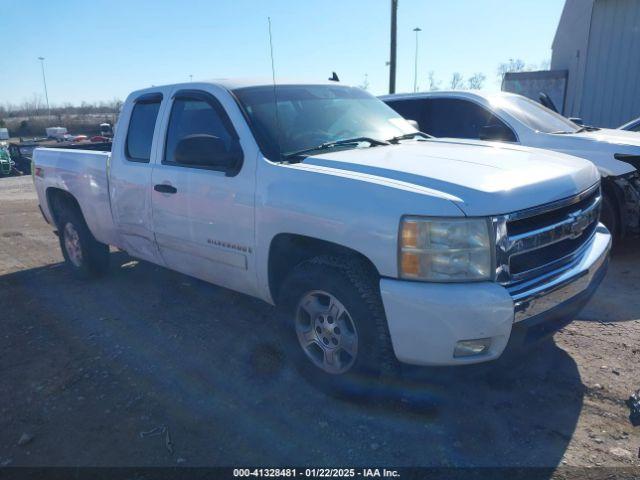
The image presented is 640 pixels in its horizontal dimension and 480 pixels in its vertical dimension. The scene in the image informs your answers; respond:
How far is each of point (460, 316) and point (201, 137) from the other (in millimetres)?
1992

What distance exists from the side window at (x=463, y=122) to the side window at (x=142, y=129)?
364cm

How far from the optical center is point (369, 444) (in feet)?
8.81

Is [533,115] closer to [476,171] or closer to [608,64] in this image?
[476,171]

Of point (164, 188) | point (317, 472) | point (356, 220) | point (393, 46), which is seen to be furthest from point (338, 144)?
point (393, 46)

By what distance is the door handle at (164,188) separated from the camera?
3818 mm

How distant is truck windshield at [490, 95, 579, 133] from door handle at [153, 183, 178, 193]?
4.12m

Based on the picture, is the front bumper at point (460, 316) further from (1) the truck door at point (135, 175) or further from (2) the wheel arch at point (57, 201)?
(2) the wheel arch at point (57, 201)

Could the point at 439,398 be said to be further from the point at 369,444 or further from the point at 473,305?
the point at 473,305

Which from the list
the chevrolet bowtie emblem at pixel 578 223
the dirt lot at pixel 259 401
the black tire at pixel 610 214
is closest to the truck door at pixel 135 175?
the dirt lot at pixel 259 401

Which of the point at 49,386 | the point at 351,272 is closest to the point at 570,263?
the point at 351,272

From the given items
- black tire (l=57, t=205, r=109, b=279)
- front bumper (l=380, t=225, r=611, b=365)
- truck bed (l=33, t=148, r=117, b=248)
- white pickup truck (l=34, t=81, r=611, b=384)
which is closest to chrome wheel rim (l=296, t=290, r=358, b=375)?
white pickup truck (l=34, t=81, r=611, b=384)

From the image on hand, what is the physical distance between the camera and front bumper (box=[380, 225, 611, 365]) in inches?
94.3

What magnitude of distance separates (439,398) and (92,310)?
3.33 metres

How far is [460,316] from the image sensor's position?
2385mm
